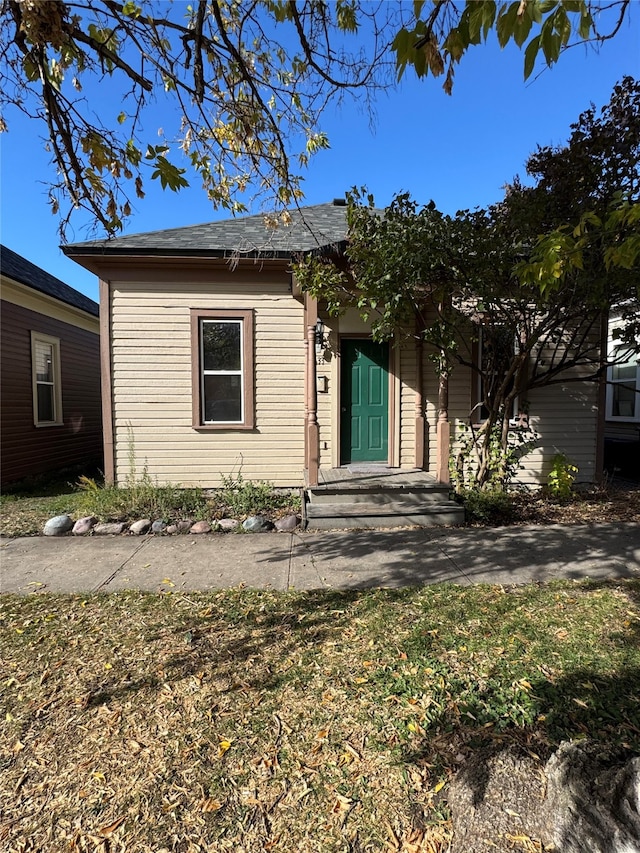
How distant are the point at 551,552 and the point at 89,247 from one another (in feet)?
25.3

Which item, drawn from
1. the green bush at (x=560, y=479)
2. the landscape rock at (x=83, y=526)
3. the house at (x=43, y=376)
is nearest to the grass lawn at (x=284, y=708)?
the landscape rock at (x=83, y=526)

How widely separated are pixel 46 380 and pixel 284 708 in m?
10.6

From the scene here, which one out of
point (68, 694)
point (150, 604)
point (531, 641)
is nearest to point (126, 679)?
point (68, 694)

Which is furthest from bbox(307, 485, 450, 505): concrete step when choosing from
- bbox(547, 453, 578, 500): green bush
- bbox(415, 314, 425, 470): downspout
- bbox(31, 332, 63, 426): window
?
bbox(31, 332, 63, 426): window

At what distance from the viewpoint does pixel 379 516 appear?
5867 mm

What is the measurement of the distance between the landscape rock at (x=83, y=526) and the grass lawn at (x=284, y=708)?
2114 mm

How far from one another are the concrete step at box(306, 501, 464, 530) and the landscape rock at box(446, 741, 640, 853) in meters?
3.79

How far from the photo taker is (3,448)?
8703 millimetres

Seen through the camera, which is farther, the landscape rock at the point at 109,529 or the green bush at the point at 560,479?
the green bush at the point at 560,479

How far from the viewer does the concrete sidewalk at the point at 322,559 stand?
417 cm

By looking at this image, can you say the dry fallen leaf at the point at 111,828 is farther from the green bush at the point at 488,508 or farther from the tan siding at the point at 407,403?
the tan siding at the point at 407,403

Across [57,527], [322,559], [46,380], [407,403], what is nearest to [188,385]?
[57,527]

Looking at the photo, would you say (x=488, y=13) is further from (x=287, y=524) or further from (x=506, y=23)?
(x=287, y=524)

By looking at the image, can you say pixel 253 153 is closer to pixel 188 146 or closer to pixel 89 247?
pixel 188 146
